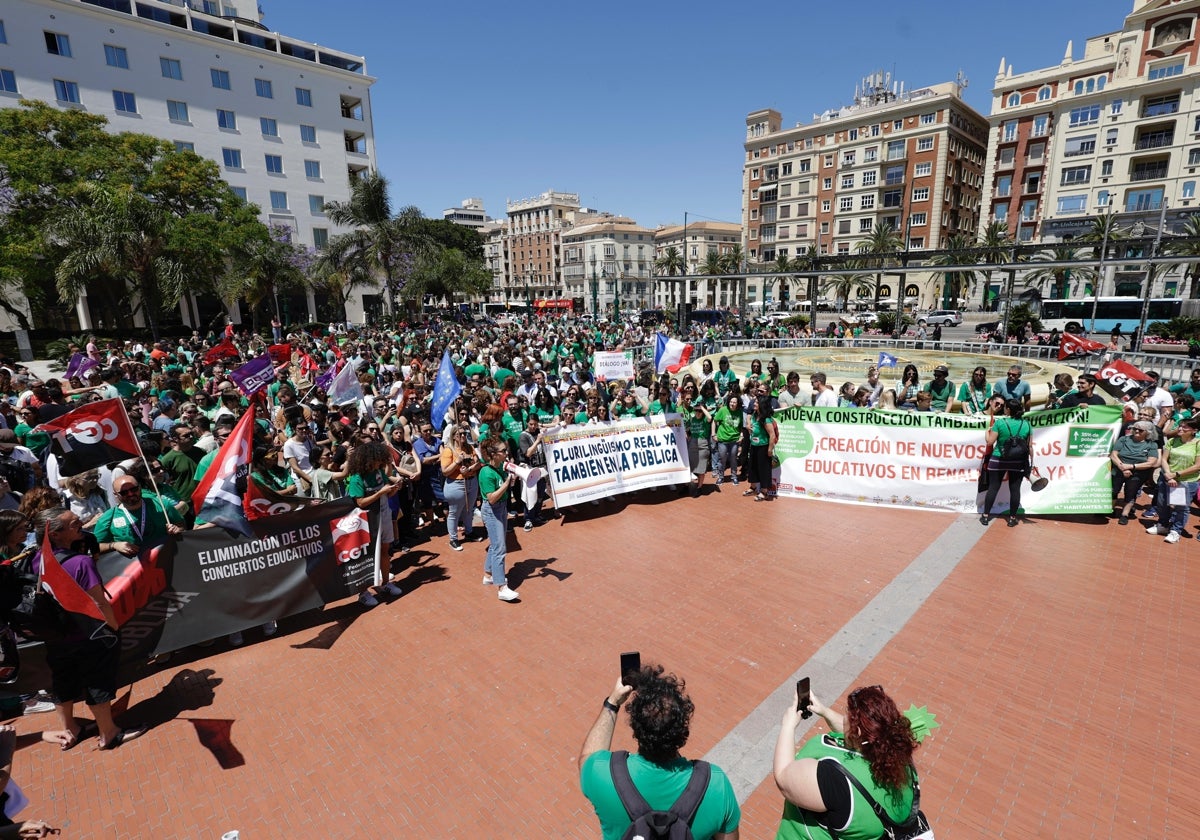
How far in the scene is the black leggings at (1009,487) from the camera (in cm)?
881

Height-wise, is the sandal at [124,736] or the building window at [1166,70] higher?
the building window at [1166,70]

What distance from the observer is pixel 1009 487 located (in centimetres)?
901

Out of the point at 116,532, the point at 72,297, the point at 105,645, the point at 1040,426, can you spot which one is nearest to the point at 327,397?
the point at 116,532

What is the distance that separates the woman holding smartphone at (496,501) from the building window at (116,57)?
5515 cm

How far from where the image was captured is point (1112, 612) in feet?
20.9

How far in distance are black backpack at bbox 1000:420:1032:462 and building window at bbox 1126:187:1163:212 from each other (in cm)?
6425

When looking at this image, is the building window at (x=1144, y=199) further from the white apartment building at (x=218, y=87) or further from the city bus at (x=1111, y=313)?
the white apartment building at (x=218, y=87)

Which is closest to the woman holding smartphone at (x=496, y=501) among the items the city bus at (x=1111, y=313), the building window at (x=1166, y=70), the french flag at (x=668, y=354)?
the french flag at (x=668, y=354)

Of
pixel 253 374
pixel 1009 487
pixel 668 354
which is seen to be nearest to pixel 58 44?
pixel 253 374

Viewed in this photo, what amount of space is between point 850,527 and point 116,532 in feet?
28.7

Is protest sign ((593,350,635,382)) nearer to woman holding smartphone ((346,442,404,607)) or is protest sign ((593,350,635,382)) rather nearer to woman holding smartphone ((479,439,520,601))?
woman holding smartphone ((479,439,520,601))

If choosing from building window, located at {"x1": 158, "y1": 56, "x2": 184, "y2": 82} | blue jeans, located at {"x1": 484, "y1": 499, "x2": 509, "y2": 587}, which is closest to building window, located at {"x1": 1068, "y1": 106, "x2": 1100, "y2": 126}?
blue jeans, located at {"x1": 484, "y1": 499, "x2": 509, "y2": 587}

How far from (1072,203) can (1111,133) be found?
6.29 meters

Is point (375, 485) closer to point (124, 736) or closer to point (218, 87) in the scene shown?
point (124, 736)
